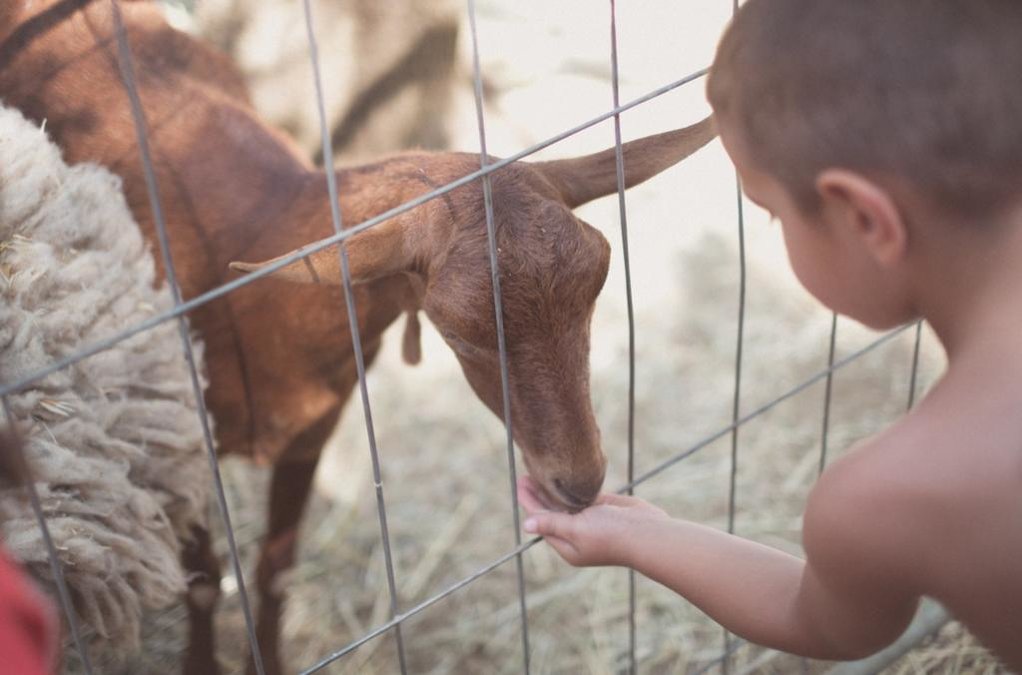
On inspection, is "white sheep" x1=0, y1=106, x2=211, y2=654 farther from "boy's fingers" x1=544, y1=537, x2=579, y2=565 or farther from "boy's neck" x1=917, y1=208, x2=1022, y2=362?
"boy's neck" x1=917, y1=208, x2=1022, y2=362

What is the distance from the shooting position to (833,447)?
311 centimetres

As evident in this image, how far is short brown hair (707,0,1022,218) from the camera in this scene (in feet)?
3.48

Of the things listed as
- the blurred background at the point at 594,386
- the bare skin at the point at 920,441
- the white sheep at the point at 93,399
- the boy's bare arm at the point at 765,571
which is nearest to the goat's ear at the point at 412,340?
the white sheep at the point at 93,399

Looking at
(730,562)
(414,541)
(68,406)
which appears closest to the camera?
(730,562)

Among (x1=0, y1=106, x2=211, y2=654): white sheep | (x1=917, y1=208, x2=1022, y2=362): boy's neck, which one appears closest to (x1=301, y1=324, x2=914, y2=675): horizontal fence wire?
(x1=0, y1=106, x2=211, y2=654): white sheep

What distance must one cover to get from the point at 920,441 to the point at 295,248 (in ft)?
4.32

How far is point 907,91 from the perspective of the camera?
1069 millimetres

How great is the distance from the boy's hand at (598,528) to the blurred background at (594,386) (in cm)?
104

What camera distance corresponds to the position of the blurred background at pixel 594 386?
2.65m

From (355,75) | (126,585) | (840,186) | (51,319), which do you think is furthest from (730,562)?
(355,75)

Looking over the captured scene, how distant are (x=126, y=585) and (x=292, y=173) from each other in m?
0.95

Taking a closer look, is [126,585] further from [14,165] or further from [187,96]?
[187,96]

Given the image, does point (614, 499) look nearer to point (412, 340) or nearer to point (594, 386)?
point (412, 340)

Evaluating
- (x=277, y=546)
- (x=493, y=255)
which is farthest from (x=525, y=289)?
(x=277, y=546)
